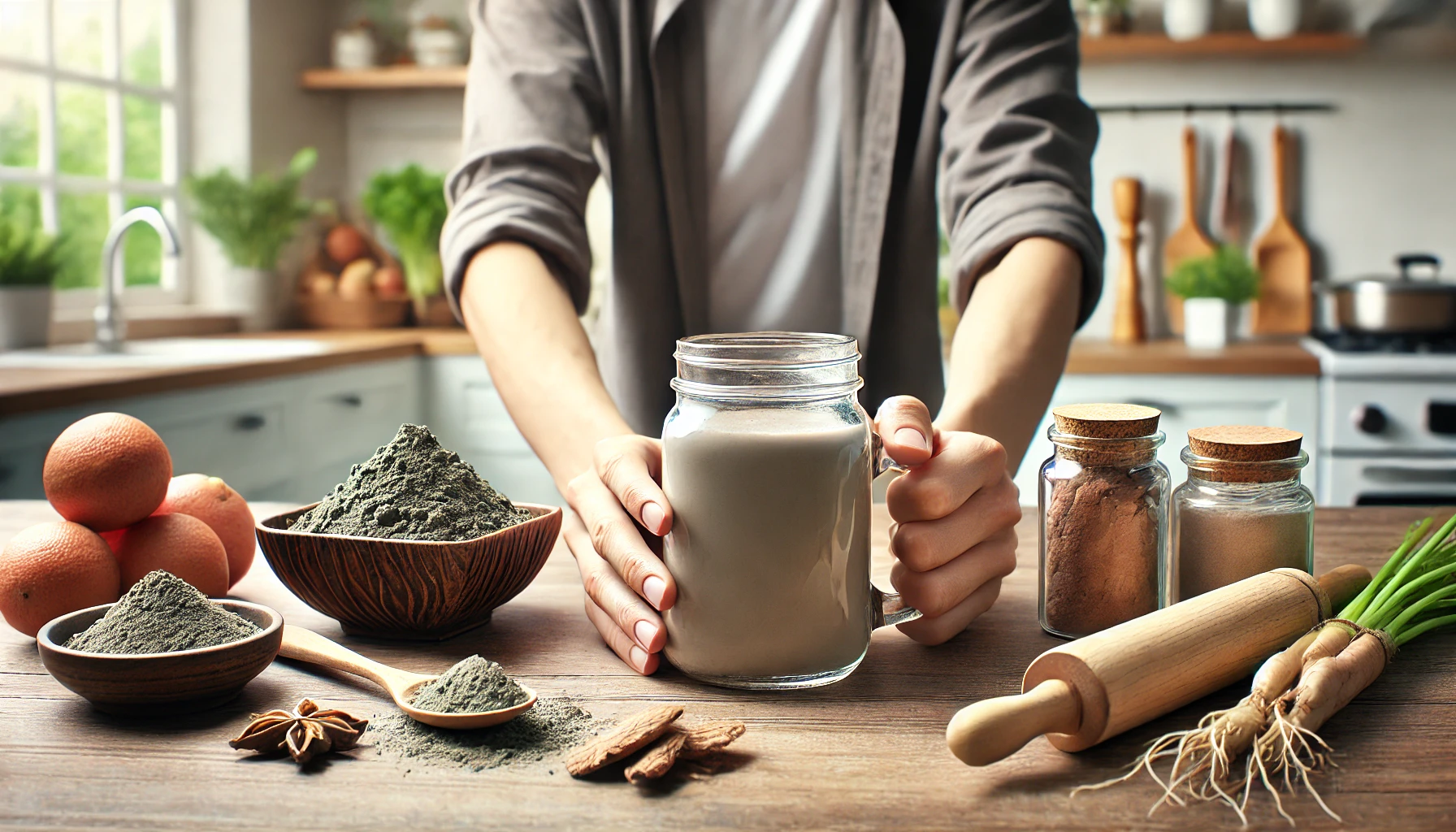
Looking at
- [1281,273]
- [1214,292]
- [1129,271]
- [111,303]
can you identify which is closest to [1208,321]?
[1214,292]

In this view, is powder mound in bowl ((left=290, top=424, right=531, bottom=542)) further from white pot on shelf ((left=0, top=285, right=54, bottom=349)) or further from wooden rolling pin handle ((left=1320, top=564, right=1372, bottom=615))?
white pot on shelf ((left=0, top=285, right=54, bottom=349))

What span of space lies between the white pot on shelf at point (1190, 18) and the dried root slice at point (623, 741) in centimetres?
308

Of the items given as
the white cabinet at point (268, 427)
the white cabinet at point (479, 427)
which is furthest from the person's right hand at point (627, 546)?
the white cabinet at point (479, 427)

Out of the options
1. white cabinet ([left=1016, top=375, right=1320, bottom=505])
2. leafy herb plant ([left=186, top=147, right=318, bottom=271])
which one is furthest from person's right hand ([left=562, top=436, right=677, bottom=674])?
leafy herb plant ([left=186, top=147, right=318, bottom=271])

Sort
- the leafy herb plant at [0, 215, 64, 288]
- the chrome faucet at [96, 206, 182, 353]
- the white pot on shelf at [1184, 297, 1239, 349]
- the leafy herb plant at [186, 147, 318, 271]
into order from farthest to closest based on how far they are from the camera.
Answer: the leafy herb plant at [186, 147, 318, 271] < the white pot on shelf at [1184, 297, 1239, 349] < the chrome faucet at [96, 206, 182, 353] < the leafy herb plant at [0, 215, 64, 288]

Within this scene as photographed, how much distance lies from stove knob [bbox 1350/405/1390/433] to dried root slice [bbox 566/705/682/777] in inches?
97.6

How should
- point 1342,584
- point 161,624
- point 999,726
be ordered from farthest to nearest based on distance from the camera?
1. point 1342,584
2. point 161,624
3. point 999,726

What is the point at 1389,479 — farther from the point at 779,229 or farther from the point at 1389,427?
the point at 779,229

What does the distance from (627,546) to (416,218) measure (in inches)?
115


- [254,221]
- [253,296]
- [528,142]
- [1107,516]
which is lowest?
[1107,516]

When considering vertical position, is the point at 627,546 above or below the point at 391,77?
below

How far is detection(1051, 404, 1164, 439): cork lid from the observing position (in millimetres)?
703

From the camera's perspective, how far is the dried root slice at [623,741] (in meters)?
0.53

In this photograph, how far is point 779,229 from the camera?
1.54 m
